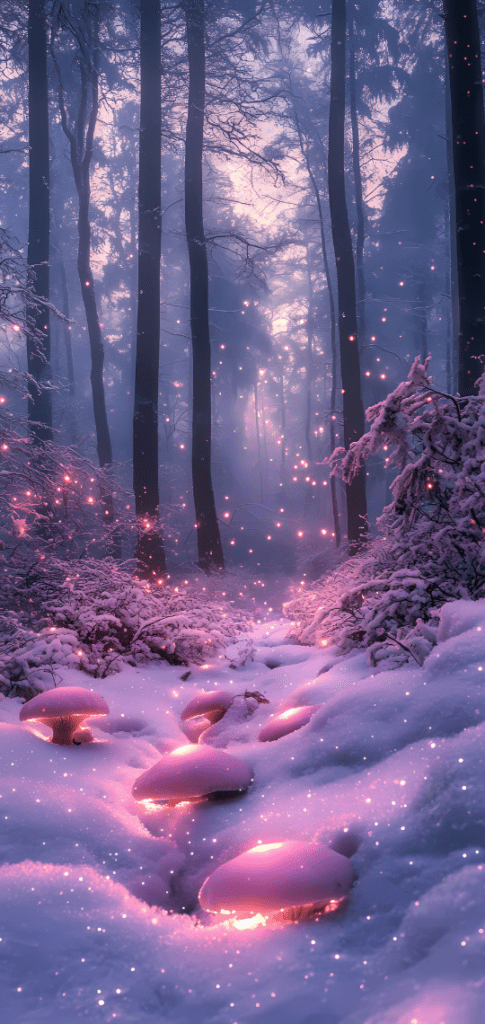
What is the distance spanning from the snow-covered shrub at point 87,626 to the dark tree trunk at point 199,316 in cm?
552

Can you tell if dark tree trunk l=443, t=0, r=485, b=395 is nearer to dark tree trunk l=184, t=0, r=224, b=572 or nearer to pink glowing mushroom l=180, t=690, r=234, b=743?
pink glowing mushroom l=180, t=690, r=234, b=743

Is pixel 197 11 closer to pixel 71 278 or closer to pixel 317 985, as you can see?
pixel 317 985

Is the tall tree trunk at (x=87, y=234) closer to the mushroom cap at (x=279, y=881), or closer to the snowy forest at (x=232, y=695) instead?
the snowy forest at (x=232, y=695)

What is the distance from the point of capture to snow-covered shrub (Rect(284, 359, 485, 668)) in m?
3.05

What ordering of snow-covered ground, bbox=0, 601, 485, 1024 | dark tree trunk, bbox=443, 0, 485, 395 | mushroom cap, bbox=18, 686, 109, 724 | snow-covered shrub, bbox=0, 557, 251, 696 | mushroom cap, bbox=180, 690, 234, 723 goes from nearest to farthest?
snow-covered ground, bbox=0, 601, 485, 1024 < mushroom cap, bbox=18, 686, 109, 724 < mushroom cap, bbox=180, 690, 234, 723 < snow-covered shrub, bbox=0, 557, 251, 696 < dark tree trunk, bbox=443, 0, 485, 395

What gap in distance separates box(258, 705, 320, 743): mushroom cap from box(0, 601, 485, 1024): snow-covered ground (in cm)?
7

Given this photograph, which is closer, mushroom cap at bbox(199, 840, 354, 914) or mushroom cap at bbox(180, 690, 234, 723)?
mushroom cap at bbox(199, 840, 354, 914)

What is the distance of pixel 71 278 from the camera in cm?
3334

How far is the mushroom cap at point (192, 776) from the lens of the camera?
1784 mm

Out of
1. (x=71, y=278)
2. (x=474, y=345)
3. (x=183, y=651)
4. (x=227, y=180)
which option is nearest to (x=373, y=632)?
(x=183, y=651)

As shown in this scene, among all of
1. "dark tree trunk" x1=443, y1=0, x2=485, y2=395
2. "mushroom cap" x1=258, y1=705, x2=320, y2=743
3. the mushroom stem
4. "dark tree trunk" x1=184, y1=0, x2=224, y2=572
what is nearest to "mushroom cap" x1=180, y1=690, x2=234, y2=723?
"mushroom cap" x1=258, y1=705, x2=320, y2=743

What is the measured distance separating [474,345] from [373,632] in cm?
330

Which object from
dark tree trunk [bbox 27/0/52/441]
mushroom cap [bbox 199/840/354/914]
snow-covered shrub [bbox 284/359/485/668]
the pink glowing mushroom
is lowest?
the pink glowing mushroom

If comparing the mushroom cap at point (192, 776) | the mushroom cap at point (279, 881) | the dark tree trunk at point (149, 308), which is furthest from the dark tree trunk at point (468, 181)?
the dark tree trunk at point (149, 308)
